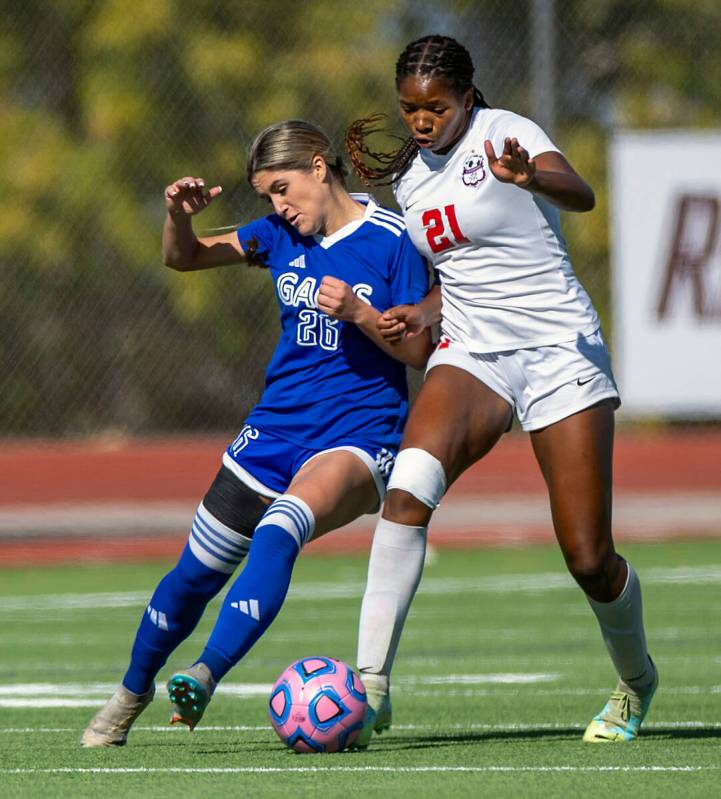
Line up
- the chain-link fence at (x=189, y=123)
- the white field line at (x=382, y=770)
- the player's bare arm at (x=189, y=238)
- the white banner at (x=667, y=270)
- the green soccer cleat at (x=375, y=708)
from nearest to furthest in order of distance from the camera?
the white field line at (x=382, y=770), the green soccer cleat at (x=375, y=708), the player's bare arm at (x=189, y=238), the white banner at (x=667, y=270), the chain-link fence at (x=189, y=123)

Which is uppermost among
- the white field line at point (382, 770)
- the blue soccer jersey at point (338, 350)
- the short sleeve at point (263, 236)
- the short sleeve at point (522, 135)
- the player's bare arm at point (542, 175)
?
the short sleeve at point (522, 135)

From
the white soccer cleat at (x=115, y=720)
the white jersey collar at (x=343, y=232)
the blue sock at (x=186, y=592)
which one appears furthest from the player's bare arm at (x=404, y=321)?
the white soccer cleat at (x=115, y=720)

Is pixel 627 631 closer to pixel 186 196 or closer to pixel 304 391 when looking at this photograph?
pixel 304 391

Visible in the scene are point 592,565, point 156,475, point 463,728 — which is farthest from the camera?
point 156,475

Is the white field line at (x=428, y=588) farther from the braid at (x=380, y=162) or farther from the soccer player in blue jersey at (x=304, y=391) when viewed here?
the braid at (x=380, y=162)

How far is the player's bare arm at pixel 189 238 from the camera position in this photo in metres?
6.03

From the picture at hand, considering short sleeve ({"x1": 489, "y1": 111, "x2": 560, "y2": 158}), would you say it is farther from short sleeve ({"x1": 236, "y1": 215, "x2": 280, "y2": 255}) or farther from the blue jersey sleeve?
short sleeve ({"x1": 236, "y1": 215, "x2": 280, "y2": 255})

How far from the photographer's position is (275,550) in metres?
5.55

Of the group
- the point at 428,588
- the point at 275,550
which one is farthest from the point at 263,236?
the point at 428,588

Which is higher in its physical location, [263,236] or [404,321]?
[263,236]

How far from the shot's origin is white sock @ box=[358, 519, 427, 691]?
571cm

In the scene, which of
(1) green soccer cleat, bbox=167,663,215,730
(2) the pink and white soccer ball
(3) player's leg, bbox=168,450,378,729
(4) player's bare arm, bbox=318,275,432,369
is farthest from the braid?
(1) green soccer cleat, bbox=167,663,215,730

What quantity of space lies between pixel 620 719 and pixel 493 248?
59.3 inches

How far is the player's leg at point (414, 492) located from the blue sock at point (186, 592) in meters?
0.45
